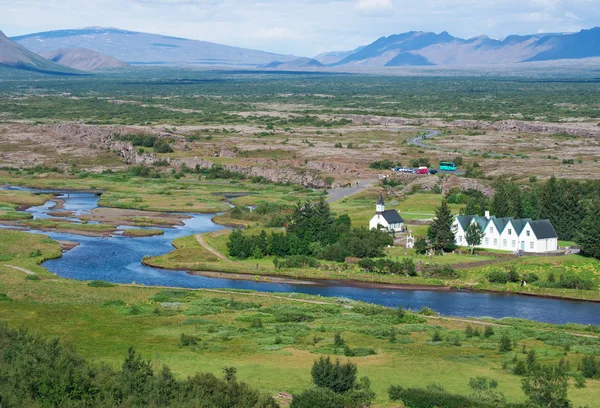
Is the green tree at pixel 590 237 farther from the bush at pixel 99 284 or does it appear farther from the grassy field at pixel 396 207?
the bush at pixel 99 284

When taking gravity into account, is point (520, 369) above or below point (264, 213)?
above

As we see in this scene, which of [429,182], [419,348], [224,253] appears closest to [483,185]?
[429,182]

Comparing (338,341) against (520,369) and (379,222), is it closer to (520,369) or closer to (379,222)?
(520,369)

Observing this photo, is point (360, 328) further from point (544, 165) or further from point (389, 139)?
point (389, 139)

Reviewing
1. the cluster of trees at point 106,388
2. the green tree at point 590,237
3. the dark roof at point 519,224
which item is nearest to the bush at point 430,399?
the cluster of trees at point 106,388

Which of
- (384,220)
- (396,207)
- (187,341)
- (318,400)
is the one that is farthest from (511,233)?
(318,400)
